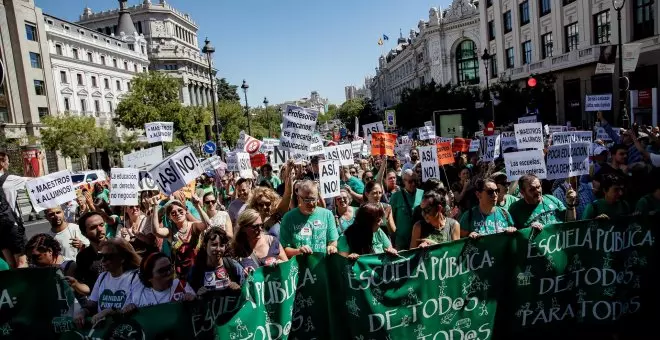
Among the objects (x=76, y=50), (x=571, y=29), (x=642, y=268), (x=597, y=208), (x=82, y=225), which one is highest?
(x=76, y=50)

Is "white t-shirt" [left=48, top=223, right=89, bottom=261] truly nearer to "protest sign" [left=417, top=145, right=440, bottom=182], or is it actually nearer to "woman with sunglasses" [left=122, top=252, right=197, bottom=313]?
"woman with sunglasses" [left=122, top=252, right=197, bottom=313]

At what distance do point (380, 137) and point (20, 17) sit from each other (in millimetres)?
42613

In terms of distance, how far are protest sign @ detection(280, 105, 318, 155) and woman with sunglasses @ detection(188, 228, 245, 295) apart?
4.03m

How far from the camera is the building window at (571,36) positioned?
3133 centimetres

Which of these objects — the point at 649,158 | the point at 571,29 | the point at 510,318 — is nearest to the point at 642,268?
the point at 510,318

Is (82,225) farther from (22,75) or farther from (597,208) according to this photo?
(22,75)

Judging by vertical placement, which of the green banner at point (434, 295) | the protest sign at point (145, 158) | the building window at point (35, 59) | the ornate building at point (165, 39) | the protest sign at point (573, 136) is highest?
the ornate building at point (165, 39)

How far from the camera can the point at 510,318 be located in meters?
4.27

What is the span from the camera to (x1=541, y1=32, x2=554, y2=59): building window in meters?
34.7

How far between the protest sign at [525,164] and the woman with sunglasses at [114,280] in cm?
454

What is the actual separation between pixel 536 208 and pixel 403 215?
67.1 inches

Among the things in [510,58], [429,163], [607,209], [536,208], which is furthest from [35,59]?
[607,209]

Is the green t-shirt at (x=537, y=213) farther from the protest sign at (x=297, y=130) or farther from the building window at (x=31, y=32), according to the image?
the building window at (x=31, y=32)

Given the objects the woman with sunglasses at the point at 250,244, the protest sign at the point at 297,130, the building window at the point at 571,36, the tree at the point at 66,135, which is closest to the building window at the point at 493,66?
the building window at the point at 571,36
